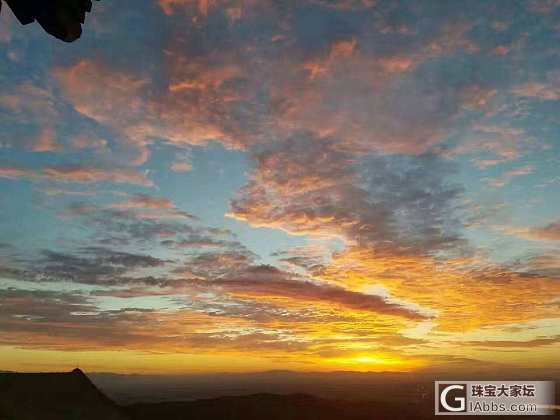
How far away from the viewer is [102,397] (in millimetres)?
40656

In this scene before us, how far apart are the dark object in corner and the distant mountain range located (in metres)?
25.0

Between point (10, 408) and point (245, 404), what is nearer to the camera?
point (10, 408)

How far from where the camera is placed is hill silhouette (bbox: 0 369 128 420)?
3281 centimetres

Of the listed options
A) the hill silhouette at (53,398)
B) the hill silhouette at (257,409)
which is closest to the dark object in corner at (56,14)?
the hill silhouette at (53,398)

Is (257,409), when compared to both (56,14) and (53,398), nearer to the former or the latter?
(53,398)

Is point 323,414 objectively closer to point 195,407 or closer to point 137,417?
point 195,407

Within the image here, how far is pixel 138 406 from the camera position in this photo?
74812 mm

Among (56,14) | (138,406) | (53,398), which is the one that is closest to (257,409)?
(138,406)

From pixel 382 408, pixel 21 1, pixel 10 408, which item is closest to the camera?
pixel 21 1

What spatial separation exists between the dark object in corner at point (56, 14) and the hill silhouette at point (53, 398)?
81.2 feet

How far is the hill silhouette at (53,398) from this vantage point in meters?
32.8

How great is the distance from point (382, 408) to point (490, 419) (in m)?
80.1

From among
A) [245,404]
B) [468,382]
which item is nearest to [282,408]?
[245,404]

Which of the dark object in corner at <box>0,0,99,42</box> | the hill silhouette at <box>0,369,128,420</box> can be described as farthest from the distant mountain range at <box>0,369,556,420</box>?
the dark object in corner at <box>0,0,99,42</box>
